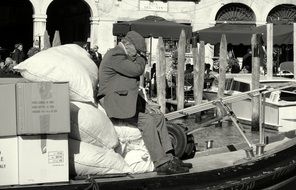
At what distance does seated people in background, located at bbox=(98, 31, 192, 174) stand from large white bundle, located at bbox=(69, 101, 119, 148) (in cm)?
33

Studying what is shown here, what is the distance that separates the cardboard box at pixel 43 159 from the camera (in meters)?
4.93

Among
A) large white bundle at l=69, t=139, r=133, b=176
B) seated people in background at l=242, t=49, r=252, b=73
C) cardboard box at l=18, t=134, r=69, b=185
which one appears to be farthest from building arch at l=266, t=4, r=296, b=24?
cardboard box at l=18, t=134, r=69, b=185

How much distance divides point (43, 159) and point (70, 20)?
27.8 metres

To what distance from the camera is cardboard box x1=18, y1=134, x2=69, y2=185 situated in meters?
4.93

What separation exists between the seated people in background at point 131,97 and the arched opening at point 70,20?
72.0 feet

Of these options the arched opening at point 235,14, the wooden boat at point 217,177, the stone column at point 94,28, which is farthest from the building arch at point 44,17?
the wooden boat at point 217,177

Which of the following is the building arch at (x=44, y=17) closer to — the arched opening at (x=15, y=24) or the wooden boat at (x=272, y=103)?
the arched opening at (x=15, y=24)

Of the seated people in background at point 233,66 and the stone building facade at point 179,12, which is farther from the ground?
the stone building facade at point 179,12

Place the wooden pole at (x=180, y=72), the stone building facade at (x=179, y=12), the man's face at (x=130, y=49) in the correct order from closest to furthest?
the man's face at (x=130, y=49) → the wooden pole at (x=180, y=72) → the stone building facade at (x=179, y=12)

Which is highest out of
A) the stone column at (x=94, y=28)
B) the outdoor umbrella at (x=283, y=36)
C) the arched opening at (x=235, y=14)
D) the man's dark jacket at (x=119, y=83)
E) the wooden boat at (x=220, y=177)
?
the arched opening at (x=235, y=14)

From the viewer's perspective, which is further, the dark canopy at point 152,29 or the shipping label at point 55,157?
the dark canopy at point 152,29

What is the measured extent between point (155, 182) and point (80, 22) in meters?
25.9

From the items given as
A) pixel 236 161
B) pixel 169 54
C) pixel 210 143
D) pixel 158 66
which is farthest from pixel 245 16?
pixel 236 161

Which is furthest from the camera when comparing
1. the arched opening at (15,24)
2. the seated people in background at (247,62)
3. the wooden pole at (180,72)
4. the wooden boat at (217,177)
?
the arched opening at (15,24)
